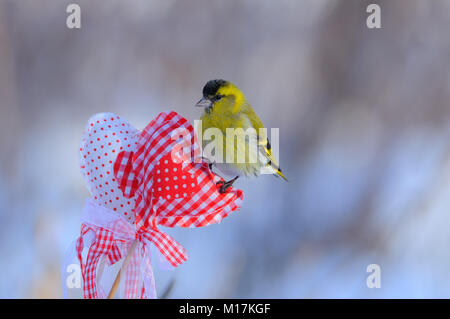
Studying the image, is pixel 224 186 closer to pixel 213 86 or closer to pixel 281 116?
pixel 213 86

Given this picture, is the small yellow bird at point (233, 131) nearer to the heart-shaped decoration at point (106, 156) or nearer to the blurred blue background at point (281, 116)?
the heart-shaped decoration at point (106, 156)

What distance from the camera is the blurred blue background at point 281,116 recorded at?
2.97ft

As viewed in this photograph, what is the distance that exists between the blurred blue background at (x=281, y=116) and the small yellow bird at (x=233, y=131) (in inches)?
14.5

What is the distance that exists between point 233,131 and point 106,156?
0.17 meters

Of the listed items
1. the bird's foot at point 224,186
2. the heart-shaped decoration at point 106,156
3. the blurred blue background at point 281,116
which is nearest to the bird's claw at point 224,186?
the bird's foot at point 224,186

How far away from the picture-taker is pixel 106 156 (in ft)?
1.38

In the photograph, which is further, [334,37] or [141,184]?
[334,37]

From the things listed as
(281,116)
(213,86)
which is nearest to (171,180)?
(213,86)

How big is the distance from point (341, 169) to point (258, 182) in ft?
0.74

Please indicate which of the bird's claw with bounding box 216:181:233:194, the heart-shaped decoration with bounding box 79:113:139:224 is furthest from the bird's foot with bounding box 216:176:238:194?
the heart-shaped decoration with bounding box 79:113:139:224

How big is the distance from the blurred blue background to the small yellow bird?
0.37 metres

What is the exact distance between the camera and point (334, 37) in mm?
966

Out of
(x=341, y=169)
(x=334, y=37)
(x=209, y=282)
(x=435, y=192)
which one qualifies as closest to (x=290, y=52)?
(x=334, y=37)

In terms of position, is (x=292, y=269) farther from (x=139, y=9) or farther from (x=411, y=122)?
(x=139, y=9)
